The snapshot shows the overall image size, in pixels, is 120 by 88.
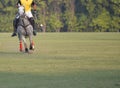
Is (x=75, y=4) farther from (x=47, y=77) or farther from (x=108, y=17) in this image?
(x=47, y=77)

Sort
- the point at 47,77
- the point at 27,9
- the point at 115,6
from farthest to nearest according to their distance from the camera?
1. the point at 115,6
2. the point at 27,9
3. the point at 47,77

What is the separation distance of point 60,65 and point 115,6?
4019 cm

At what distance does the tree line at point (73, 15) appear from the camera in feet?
180

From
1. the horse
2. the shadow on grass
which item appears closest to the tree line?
the horse

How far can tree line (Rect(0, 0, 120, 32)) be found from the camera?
180ft

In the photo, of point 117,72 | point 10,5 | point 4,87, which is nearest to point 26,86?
point 4,87

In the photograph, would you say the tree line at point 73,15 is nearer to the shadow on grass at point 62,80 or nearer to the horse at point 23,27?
the horse at point 23,27

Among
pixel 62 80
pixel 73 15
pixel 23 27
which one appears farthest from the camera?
pixel 73 15

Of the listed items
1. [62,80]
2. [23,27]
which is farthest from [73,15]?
[62,80]

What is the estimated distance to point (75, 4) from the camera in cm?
5716

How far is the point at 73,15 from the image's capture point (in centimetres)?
5616

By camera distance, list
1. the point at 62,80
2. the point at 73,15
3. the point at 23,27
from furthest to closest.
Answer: the point at 73,15 < the point at 23,27 < the point at 62,80

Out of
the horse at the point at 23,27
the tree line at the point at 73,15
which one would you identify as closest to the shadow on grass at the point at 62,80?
the horse at the point at 23,27

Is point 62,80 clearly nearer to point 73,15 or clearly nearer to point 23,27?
point 23,27
